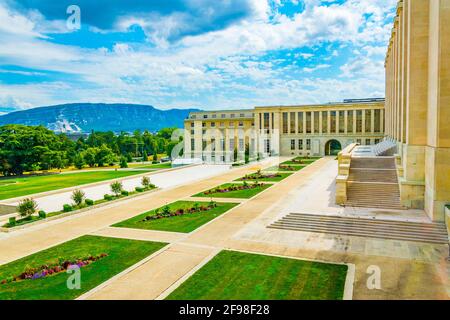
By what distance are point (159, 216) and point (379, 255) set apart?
15025 millimetres

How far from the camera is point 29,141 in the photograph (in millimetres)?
62812

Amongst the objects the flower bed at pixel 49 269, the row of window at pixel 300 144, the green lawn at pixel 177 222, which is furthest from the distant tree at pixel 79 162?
the flower bed at pixel 49 269

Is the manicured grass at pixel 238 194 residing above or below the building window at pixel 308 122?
below

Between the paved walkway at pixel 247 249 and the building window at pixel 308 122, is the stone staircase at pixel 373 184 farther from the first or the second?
the building window at pixel 308 122

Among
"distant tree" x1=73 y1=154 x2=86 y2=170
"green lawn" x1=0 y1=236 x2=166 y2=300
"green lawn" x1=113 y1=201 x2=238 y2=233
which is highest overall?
"distant tree" x1=73 y1=154 x2=86 y2=170

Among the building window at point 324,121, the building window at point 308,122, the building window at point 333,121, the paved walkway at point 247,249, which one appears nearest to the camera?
the paved walkway at point 247,249

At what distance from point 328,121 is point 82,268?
224 feet

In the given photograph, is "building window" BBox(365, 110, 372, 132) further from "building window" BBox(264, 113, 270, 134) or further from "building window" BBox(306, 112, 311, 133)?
"building window" BBox(264, 113, 270, 134)

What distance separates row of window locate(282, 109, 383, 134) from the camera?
7288cm

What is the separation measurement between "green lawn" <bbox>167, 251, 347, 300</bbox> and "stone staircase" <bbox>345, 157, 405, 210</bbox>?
1178cm

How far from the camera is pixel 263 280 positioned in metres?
13.7

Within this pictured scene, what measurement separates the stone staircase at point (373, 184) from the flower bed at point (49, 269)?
18.1 m

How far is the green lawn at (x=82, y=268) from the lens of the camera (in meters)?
13.3

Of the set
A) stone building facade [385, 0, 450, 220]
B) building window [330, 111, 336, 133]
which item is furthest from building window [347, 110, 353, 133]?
stone building facade [385, 0, 450, 220]
